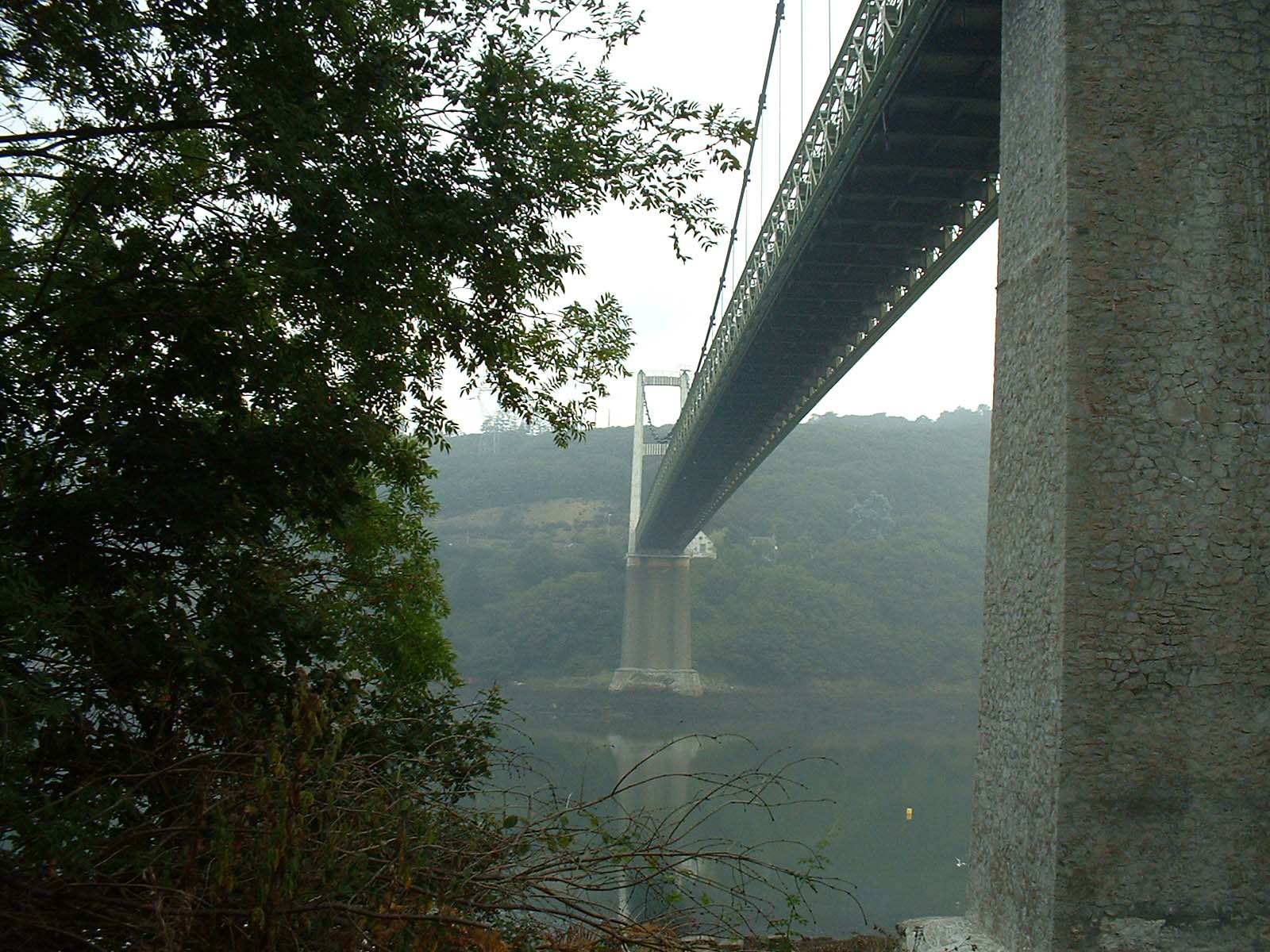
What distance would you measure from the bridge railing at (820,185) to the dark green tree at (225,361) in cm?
447

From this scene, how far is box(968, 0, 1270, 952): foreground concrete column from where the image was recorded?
4.61 meters

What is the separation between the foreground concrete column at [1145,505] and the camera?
4.61m

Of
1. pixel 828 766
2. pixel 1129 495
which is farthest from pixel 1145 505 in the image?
pixel 828 766

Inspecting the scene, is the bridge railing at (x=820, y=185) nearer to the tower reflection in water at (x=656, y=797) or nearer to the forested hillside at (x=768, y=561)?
the tower reflection in water at (x=656, y=797)

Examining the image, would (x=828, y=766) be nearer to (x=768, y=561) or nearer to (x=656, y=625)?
(x=656, y=625)

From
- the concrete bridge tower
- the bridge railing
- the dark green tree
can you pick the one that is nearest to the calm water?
the concrete bridge tower

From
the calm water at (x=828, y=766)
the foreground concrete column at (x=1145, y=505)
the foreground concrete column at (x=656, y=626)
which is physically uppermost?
the foreground concrete column at (x=1145, y=505)

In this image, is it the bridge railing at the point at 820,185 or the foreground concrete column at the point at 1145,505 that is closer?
the foreground concrete column at the point at 1145,505

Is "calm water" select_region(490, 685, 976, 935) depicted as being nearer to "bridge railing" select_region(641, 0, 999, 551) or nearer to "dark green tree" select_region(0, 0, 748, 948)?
"dark green tree" select_region(0, 0, 748, 948)

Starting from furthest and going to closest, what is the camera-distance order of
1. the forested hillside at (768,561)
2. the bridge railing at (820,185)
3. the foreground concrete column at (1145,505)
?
1. the forested hillside at (768,561)
2. the bridge railing at (820,185)
3. the foreground concrete column at (1145,505)

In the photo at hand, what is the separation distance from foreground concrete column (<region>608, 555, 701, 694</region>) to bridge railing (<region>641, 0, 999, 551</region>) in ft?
59.7

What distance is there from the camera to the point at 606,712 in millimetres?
37875

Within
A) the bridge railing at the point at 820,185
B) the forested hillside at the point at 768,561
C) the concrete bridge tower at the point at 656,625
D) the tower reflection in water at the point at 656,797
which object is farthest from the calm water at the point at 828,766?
the bridge railing at the point at 820,185

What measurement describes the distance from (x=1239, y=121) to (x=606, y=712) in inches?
1361
